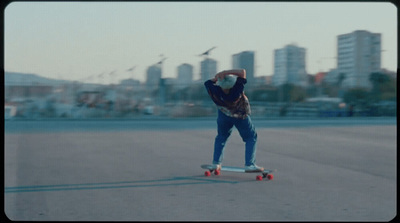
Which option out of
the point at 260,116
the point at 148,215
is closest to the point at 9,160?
the point at 148,215

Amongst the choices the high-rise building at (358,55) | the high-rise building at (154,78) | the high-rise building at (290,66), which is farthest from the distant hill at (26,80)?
the high-rise building at (358,55)

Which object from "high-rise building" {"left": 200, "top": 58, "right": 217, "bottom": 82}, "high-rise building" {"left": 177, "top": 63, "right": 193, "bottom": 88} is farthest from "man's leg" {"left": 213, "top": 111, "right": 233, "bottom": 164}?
"high-rise building" {"left": 177, "top": 63, "right": 193, "bottom": 88}

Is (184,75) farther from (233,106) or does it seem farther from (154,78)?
(233,106)

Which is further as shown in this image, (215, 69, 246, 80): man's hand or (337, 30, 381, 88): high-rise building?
(337, 30, 381, 88): high-rise building

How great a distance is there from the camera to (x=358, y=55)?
3622 centimetres

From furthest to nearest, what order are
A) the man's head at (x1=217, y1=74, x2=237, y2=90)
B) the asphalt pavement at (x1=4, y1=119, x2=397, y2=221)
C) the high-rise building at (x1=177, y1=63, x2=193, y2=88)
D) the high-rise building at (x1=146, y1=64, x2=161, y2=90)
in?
the high-rise building at (x1=146, y1=64, x2=161, y2=90)
the high-rise building at (x1=177, y1=63, x2=193, y2=88)
the man's head at (x1=217, y1=74, x2=237, y2=90)
the asphalt pavement at (x1=4, y1=119, x2=397, y2=221)

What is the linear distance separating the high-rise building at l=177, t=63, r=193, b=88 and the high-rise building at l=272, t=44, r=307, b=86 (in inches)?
234

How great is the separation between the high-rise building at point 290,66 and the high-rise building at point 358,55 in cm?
264

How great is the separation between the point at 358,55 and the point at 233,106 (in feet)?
100

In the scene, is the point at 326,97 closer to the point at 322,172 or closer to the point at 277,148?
the point at 277,148

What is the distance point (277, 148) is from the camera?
40.0 feet

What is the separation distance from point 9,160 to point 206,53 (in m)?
15.9

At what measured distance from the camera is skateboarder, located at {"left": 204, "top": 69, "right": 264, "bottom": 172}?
7.62 m

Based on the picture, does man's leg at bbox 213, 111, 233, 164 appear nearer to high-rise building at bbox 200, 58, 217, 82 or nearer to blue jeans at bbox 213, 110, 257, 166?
blue jeans at bbox 213, 110, 257, 166
